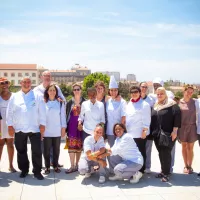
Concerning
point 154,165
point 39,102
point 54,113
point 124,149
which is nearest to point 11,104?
point 39,102

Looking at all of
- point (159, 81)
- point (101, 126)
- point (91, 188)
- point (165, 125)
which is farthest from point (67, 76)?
point (91, 188)

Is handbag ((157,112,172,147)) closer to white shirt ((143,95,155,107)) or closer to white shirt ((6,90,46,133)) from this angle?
white shirt ((143,95,155,107))

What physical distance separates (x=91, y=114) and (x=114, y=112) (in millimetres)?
460

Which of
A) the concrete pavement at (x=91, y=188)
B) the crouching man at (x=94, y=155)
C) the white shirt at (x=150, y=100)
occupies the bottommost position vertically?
the concrete pavement at (x=91, y=188)

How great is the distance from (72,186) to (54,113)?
144 cm

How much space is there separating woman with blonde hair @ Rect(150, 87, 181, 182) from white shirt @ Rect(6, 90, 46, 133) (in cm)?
215

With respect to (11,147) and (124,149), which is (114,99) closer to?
(124,149)

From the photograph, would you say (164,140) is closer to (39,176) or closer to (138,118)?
(138,118)

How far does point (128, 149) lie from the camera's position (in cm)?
482

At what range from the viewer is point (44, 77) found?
17.9ft

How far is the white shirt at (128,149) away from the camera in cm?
479

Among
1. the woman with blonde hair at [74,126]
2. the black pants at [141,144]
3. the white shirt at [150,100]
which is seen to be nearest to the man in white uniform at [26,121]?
the woman with blonde hair at [74,126]

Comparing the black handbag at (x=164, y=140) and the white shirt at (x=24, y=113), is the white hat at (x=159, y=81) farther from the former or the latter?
the white shirt at (x=24, y=113)

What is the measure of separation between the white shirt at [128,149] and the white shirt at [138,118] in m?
0.23
